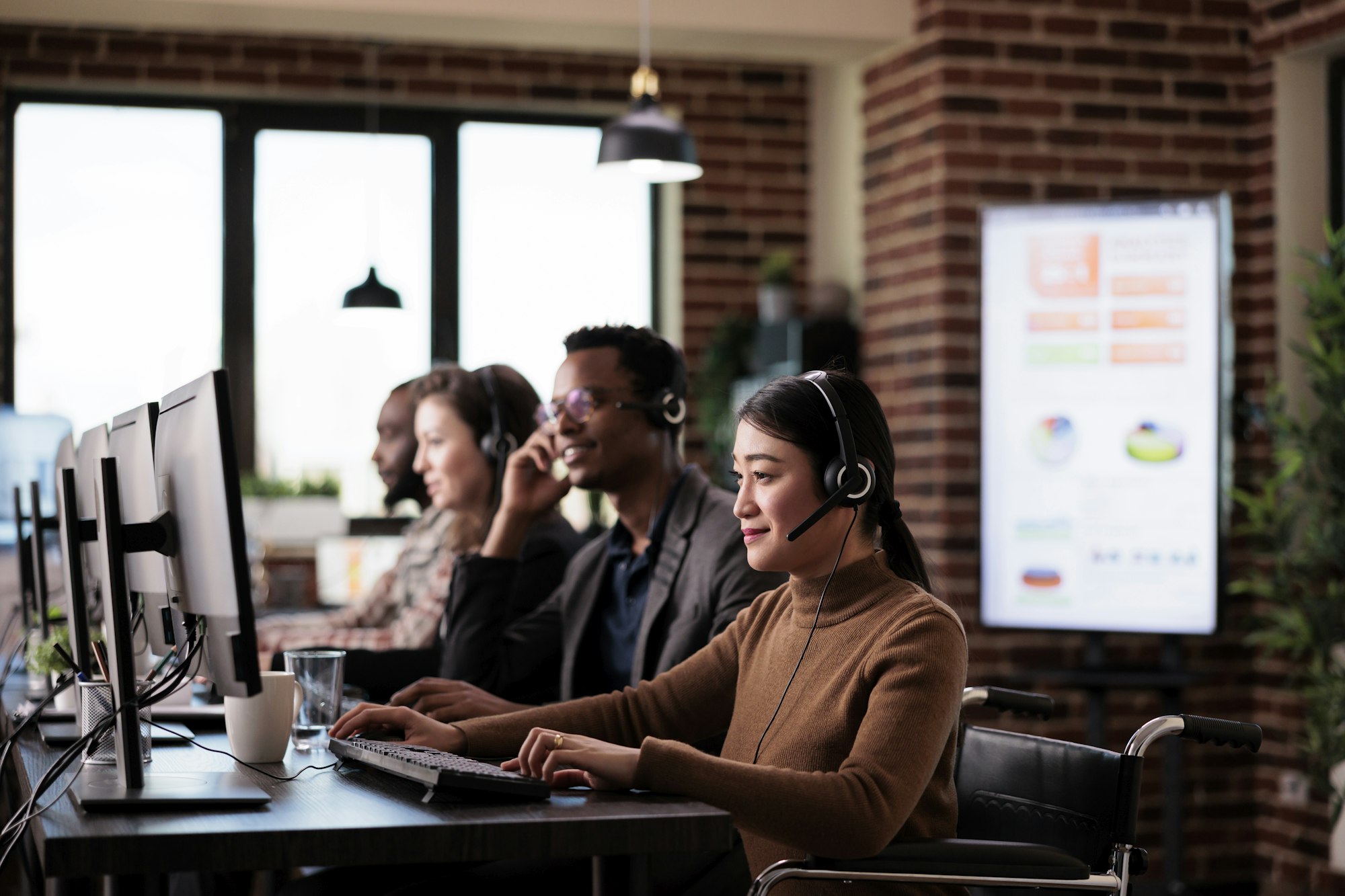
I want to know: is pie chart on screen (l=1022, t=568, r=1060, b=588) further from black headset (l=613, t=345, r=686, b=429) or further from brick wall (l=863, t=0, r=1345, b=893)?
black headset (l=613, t=345, r=686, b=429)

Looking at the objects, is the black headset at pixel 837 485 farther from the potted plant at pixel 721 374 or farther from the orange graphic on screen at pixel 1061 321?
the potted plant at pixel 721 374

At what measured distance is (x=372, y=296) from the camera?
519 centimetres

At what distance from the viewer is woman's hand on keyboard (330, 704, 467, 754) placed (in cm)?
185

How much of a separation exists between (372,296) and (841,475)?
369 cm

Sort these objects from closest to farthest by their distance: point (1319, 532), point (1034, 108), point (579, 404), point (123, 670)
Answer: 1. point (123, 670)
2. point (579, 404)
3. point (1319, 532)
4. point (1034, 108)

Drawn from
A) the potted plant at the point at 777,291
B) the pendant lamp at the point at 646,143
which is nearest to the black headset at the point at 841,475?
the pendant lamp at the point at 646,143

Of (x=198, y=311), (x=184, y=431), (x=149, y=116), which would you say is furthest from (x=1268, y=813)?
(x=149, y=116)

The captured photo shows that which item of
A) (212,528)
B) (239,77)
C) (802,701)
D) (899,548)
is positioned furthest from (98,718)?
(239,77)

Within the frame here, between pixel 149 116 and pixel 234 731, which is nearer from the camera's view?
pixel 234 731

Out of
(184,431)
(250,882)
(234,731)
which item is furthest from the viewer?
(250,882)

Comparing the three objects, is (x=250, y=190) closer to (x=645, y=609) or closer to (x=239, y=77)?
(x=239, y=77)

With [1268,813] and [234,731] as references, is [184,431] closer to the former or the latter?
[234,731]

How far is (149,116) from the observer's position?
584cm

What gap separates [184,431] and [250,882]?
1.68 meters
